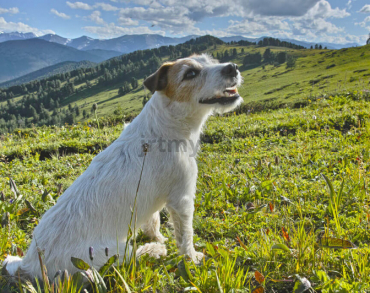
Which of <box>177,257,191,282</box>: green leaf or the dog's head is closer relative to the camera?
<box>177,257,191,282</box>: green leaf

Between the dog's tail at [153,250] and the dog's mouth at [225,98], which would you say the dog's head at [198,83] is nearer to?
the dog's mouth at [225,98]

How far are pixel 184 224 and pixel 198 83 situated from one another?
2.07 metres

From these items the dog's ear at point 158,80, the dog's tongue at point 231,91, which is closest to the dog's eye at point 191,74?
the dog's ear at point 158,80

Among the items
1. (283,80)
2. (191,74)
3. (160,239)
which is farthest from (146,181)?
(283,80)

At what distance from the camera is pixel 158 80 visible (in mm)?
3467

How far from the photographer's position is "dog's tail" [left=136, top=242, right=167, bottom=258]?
325cm

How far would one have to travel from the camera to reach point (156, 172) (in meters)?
3.15

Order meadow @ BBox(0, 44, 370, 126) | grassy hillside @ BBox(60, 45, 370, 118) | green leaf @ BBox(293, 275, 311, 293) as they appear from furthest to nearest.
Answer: grassy hillside @ BBox(60, 45, 370, 118), meadow @ BBox(0, 44, 370, 126), green leaf @ BBox(293, 275, 311, 293)

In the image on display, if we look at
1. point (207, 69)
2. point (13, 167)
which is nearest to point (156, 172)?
point (207, 69)

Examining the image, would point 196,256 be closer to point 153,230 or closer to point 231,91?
point 153,230

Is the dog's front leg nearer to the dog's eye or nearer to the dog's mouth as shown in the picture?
the dog's mouth

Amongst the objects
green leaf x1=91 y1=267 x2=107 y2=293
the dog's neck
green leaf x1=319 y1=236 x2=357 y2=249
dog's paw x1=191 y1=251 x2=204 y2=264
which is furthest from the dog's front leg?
green leaf x1=319 y1=236 x2=357 y2=249

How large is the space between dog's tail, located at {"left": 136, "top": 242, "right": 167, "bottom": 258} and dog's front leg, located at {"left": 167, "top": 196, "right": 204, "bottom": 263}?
270mm

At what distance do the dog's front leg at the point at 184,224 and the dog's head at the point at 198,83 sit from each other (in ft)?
4.83
